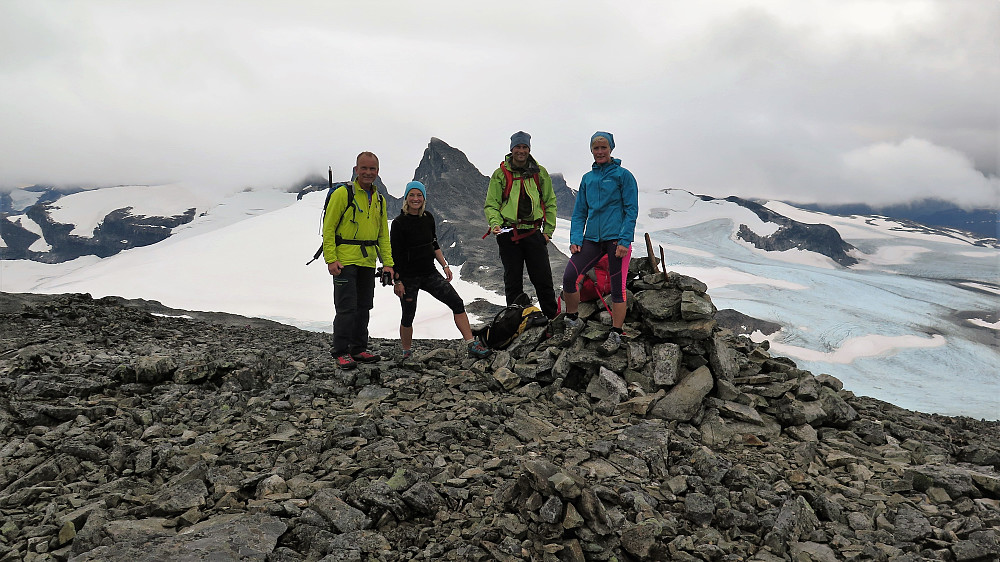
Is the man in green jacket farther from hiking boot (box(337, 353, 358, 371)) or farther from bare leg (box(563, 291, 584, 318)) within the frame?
hiking boot (box(337, 353, 358, 371))

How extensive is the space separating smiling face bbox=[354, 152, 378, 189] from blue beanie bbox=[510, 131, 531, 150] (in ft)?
6.85

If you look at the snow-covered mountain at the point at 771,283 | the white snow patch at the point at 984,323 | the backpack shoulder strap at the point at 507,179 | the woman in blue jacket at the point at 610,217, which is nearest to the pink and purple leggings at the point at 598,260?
the woman in blue jacket at the point at 610,217

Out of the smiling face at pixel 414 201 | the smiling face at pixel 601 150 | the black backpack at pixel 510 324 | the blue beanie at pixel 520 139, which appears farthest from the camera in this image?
the black backpack at pixel 510 324

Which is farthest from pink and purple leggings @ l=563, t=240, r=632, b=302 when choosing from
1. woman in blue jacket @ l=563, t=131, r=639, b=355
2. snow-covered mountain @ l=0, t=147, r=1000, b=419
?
snow-covered mountain @ l=0, t=147, r=1000, b=419

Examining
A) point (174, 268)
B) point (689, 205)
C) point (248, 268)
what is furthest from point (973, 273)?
point (174, 268)

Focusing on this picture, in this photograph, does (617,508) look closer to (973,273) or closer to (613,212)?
(613,212)

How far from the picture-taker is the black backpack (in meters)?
8.08

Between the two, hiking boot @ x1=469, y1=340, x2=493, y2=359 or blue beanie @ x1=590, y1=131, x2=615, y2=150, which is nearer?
blue beanie @ x1=590, y1=131, x2=615, y2=150

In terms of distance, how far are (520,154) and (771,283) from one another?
69.8 m

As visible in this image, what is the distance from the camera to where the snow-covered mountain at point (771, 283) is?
152 feet

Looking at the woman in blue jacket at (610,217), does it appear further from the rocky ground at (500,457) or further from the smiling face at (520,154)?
the smiling face at (520,154)

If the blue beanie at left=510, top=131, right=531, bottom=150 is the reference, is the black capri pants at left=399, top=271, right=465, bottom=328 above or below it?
below

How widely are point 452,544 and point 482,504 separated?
525 mm

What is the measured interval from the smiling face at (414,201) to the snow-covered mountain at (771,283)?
45.7 meters
